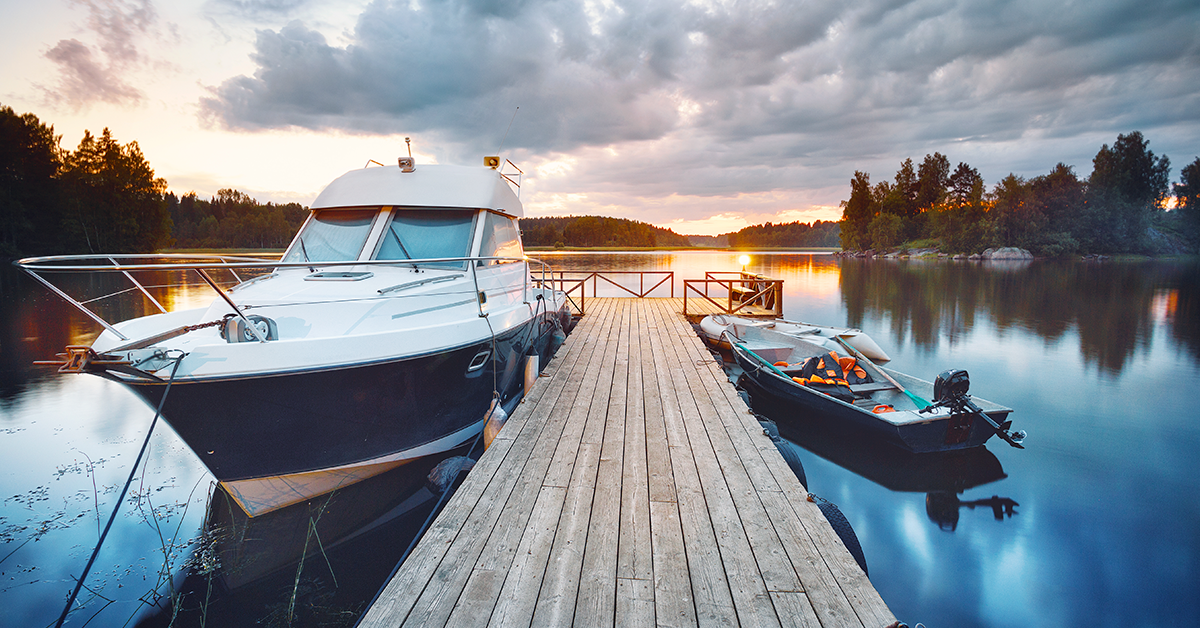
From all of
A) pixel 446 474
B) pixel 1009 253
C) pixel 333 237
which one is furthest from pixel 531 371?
pixel 1009 253

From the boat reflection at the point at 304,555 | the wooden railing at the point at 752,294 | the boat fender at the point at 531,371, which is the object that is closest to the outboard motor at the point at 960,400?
the boat fender at the point at 531,371

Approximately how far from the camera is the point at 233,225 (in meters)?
68.7

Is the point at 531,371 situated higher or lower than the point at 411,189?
lower

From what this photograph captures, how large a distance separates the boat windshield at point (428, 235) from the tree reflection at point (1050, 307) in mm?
14447

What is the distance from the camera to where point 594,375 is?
20.6 ft

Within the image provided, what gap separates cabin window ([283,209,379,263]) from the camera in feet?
18.1

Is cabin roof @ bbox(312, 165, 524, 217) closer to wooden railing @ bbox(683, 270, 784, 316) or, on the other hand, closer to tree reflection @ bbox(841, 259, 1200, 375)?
wooden railing @ bbox(683, 270, 784, 316)

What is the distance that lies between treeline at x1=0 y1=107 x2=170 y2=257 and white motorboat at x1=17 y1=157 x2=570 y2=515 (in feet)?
167

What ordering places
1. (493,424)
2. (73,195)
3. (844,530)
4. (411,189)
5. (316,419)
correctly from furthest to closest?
1. (73,195)
2. (411,189)
3. (493,424)
4. (316,419)
5. (844,530)

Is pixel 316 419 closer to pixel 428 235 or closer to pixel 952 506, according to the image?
pixel 428 235

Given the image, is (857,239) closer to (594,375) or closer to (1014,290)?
(1014,290)

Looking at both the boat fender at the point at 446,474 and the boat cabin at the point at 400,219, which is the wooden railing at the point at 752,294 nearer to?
the boat cabin at the point at 400,219

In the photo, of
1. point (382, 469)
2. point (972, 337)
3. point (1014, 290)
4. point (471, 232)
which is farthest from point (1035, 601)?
point (1014, 290)

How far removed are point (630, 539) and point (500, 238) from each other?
16.2 ft
